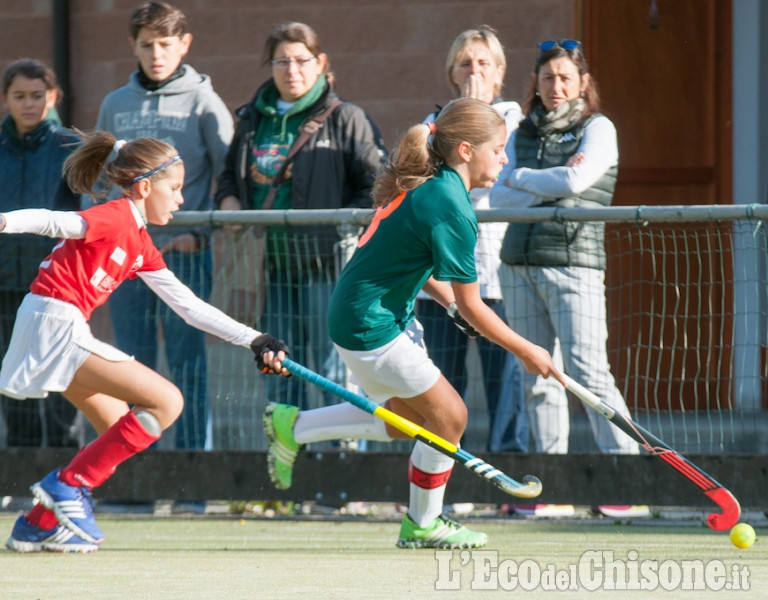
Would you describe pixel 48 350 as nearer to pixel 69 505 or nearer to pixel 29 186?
pixel 69 505

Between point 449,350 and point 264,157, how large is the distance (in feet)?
4.10

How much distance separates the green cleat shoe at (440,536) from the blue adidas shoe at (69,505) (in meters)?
1.18

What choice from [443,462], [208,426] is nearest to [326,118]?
[208,426]

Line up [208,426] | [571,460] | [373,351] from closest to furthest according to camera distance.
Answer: [373,351] < [571,460] < [208,426]

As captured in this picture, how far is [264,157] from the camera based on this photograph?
685 centimetres

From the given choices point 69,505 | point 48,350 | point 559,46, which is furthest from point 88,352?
point 559,46

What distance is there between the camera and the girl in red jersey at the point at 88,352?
547cm

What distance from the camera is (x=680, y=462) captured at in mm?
5363

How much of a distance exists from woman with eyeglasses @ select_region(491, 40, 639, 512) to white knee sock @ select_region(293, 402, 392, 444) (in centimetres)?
101

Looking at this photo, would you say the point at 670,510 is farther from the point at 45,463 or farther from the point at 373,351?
the point at 45,463

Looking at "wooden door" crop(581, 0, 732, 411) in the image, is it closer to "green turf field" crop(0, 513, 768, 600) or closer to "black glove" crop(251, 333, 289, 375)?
"green turf field" crop(0, 513, 768, 600)

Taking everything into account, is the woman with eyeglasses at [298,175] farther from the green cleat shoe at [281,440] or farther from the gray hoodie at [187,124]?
the green cleat shoe at [281,440]

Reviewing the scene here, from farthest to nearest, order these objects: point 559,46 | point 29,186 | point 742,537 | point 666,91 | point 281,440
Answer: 1. point 666,91
2. point 29,186
3. point 559,46
4. point 281,440
5. point 742,537

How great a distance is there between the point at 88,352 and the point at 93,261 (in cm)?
34
